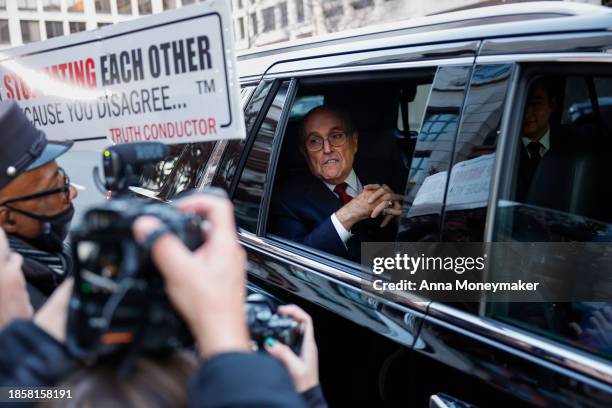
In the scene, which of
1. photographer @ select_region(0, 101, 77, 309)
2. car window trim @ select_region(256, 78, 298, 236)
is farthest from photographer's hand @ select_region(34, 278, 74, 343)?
car window trim @ select_region(256, 78, 298, 236)

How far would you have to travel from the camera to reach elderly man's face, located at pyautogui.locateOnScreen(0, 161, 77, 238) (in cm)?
184

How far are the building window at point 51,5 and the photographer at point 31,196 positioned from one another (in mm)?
54398

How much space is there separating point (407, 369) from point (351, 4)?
107 feet

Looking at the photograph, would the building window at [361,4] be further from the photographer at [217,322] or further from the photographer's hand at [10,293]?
the photographer at [217,322]

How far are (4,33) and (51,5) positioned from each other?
173 inches

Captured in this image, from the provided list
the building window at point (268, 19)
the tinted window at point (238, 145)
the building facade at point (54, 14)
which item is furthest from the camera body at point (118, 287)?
the building facade at point (54, 14)

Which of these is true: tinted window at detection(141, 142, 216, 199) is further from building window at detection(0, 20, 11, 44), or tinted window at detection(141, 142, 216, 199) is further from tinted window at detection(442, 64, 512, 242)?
building window at detection(0, 20, 11, 44)

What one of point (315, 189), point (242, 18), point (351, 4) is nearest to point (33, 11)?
point (242, 18)

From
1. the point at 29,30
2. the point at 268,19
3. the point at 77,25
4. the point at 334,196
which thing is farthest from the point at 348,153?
the point at 77,25

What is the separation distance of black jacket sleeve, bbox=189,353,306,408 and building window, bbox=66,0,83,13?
182 ft

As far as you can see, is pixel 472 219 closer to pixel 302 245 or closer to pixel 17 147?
pixel 302 245

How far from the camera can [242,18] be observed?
49562mm

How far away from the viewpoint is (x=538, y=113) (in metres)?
2.31

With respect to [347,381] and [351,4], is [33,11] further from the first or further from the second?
[347,381]
